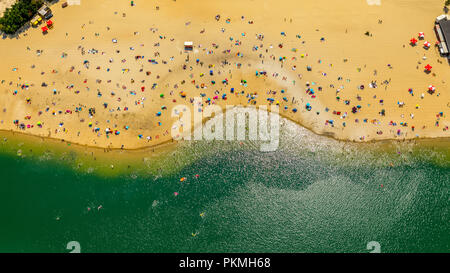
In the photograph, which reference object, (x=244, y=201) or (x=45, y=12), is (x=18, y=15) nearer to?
(x=45, y=12)

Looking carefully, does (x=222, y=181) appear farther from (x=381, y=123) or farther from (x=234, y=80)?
(x=381, y=123)

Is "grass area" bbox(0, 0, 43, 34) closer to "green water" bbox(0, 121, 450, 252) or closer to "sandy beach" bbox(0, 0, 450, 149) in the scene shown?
"sandy beach" bbox(0, 0, 450, 149)

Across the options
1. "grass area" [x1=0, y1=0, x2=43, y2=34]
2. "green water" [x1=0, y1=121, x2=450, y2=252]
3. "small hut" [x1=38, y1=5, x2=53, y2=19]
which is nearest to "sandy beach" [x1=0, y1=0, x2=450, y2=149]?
"small hut" [x1=38, y1=5, x2=53, y2=19]

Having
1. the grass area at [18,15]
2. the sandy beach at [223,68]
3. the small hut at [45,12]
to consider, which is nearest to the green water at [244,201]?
the sandy beach at [223,68]

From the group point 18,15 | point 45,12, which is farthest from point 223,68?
point 18,15
